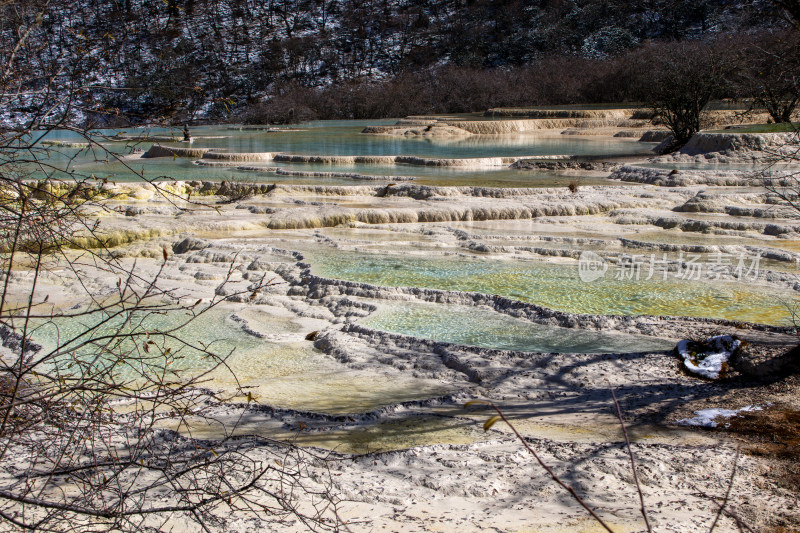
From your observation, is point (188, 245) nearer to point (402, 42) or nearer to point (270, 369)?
point (270, 369)

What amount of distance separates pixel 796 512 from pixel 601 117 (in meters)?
27.2

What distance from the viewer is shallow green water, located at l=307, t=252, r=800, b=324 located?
22.1ft

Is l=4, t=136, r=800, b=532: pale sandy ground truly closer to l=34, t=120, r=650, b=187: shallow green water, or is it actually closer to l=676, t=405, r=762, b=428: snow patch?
l=676, t=405, r=762, b=428: snow patch

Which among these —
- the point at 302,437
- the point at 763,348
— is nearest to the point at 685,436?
the point at 763,348

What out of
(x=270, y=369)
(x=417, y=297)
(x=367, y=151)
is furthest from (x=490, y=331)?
(x=367, y=151)

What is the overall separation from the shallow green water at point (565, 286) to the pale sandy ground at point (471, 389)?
1.24 ft

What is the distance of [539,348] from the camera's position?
5.87 m

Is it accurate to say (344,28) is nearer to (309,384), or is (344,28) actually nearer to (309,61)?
(309,61)

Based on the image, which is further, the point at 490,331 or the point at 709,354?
the point at 490,331

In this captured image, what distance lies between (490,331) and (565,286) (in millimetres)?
1598

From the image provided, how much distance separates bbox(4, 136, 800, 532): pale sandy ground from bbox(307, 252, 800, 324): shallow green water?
0.38 m

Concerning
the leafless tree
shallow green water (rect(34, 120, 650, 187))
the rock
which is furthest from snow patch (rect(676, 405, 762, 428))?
shallow green water (rect(34, 120, 650, 187))

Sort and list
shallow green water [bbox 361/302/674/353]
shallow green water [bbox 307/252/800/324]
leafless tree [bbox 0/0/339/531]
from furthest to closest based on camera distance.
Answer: shallow green water [bbox 307/252/800/324]
shallow green water [bbox 361/302/674/353]
leafless tree [bbox 0/0/339/531]

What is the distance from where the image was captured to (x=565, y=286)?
298 inches
